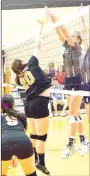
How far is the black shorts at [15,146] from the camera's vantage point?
1617 mm

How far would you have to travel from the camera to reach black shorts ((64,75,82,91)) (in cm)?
227

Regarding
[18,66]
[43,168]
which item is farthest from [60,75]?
[43,168]

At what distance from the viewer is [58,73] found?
2.62 m

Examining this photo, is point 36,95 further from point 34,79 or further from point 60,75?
point 60,75

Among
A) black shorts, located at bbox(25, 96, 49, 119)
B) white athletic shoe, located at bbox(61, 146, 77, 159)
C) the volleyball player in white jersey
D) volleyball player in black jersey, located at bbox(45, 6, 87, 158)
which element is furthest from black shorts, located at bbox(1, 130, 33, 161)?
white athletic shoe, located at bbox(61, 146, 77, 159)

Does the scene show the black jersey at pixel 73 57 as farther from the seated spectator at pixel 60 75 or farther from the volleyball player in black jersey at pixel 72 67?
the seated spectator at pixel 60 75

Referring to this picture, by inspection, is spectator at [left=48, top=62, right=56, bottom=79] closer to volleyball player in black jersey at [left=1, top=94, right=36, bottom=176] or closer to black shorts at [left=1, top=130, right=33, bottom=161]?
volleyball player in black jersey at [left=1, top=94, right=36, bottom=176]

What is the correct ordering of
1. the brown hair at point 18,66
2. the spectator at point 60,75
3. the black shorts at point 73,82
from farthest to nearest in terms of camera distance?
the spectator at point 60,75, the black shorts at point 73,82, the brown hair at point 18,66

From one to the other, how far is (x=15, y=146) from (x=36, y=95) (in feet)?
1.83

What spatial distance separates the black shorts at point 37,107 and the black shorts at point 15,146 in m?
0.47

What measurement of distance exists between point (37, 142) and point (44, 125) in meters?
0.13

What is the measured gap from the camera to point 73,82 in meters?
2.31

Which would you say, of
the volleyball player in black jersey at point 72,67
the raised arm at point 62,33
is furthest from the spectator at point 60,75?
the raised arm at point 62,33

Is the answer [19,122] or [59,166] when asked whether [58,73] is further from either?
[19,122]
